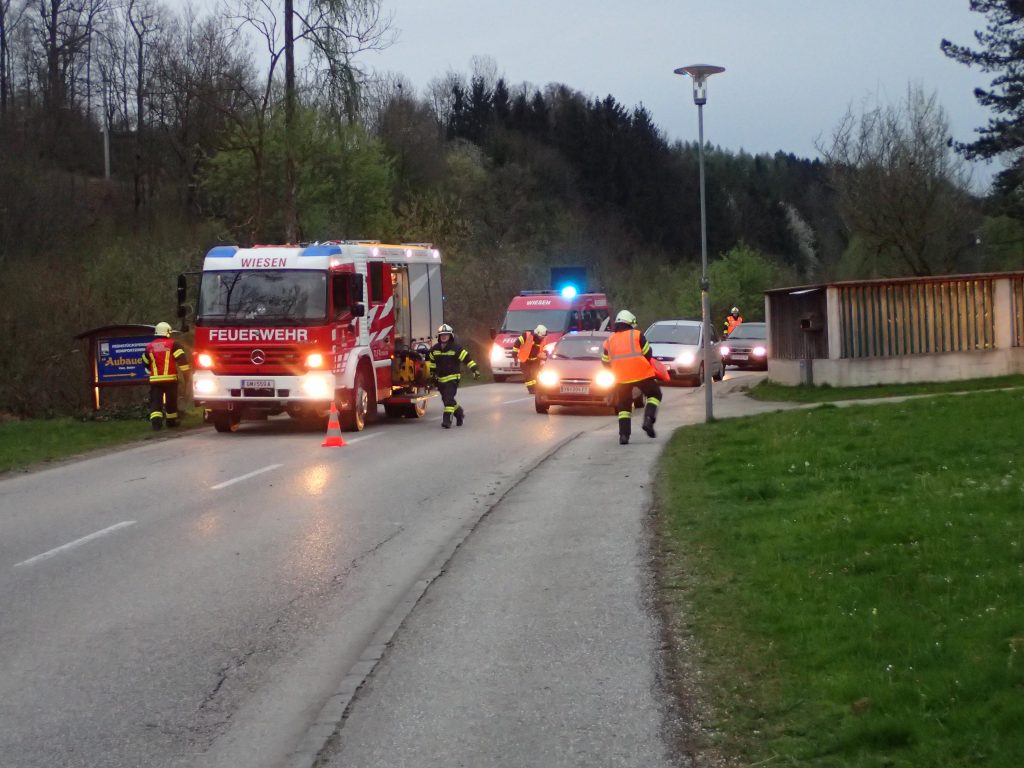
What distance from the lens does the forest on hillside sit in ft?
100

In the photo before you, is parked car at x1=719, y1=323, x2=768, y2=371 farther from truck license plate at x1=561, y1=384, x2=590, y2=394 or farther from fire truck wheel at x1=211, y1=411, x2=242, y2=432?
fire truck wheel at x1=211, y1=411, x2=242, y2=432

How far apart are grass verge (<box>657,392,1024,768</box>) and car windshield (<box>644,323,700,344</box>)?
19382 millimetres

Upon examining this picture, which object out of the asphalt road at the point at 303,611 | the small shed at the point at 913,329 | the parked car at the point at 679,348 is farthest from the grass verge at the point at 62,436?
the small shed at the point at 913,329

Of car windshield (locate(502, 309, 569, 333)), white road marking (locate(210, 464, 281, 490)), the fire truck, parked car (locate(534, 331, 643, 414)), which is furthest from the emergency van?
white road marking (locate(210, 464, 281, 490))

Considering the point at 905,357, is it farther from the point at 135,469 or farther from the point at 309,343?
the point at 135,469

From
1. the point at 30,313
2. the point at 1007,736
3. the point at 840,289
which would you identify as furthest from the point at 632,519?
the point at 30,313

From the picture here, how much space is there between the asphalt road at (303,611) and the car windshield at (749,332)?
2708cm

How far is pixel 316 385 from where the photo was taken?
846 inches

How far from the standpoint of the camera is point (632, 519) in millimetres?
12531

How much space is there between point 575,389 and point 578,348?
4.24 ft

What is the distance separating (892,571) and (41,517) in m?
8.79

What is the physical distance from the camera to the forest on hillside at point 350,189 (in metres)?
30.6

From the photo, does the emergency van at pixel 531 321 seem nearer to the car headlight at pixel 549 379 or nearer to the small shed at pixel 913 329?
the small shed at pixel 913 329

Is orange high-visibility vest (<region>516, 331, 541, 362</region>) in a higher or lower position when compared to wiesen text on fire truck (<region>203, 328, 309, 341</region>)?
lower
